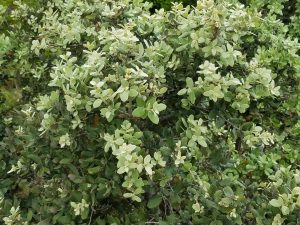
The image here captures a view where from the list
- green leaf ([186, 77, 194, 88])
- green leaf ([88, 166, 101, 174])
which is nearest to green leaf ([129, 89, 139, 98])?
green leaf ([186, 77, 194, 88])

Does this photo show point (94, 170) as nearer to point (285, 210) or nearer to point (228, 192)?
point (228, 192)

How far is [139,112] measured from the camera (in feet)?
6.65

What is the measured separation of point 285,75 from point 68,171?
179cm

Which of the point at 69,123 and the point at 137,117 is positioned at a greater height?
the point at 137,117

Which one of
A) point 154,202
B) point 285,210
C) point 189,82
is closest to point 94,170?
point 154,202

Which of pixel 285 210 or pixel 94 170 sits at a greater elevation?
pixel 285 210

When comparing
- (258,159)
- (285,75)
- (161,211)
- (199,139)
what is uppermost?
(199,139)

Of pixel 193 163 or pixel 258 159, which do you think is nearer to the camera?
pixel 193 163

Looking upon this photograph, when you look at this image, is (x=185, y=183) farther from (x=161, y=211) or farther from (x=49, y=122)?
(x=49, y=122)

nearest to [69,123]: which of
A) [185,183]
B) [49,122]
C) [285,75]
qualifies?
[49,122]

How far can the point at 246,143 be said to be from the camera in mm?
2344

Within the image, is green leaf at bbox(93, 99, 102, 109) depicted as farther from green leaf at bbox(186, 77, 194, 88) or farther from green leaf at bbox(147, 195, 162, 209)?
green leaf at bbox(147, 195, 162, 209)

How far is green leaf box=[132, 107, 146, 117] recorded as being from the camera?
202 cm

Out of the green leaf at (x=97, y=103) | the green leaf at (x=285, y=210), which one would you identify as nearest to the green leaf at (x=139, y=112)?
the green leaf at (x=97, y=103)
